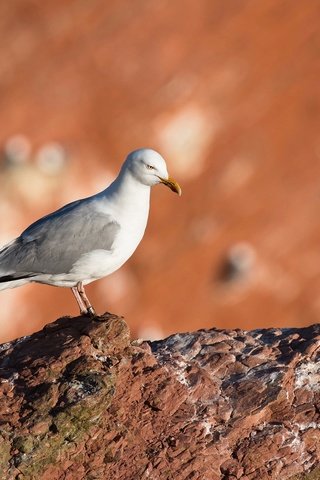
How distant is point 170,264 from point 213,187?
2924mm

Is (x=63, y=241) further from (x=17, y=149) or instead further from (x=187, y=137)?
(x=187, y=137)

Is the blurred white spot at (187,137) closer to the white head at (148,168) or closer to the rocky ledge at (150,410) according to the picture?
the white head at (148,168)

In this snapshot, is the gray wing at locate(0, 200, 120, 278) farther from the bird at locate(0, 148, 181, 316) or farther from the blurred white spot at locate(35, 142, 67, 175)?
the blurred white spot at locate(35, 142, 67, 175)

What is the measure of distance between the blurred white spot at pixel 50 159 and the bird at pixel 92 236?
63.9ft

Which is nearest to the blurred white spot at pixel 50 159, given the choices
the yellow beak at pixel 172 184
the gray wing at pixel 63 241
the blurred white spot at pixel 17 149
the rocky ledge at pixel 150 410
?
the blurred white spot at pixel 17 149

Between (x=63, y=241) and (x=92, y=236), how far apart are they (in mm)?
288

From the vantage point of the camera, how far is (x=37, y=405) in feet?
21.4

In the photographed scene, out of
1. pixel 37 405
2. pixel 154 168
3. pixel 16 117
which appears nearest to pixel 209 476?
pixel 37 405

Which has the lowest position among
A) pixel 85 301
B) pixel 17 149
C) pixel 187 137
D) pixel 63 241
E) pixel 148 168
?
pixel 85 301

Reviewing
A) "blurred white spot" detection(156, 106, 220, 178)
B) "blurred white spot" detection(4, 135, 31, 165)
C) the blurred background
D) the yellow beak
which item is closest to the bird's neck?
the yellow beak

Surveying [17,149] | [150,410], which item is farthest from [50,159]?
[150,410]

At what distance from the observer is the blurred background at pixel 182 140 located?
27.0 metres

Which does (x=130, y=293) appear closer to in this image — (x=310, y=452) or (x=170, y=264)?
(x=170, y=264)

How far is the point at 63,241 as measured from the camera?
820cm
